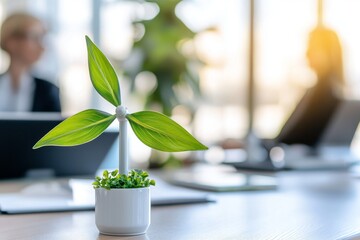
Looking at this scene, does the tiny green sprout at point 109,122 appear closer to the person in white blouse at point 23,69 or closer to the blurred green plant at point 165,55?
the person in white blouse at point 23,69

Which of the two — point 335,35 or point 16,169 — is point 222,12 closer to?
point 335,35

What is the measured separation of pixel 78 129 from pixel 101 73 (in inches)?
3.7

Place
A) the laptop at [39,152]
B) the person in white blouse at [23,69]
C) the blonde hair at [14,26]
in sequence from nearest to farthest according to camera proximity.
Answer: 1. the laptop at [39,152]
2. the person in white blouse at [23,69]
3. the blonde hair at [14,26]

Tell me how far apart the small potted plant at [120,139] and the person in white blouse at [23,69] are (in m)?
2.54

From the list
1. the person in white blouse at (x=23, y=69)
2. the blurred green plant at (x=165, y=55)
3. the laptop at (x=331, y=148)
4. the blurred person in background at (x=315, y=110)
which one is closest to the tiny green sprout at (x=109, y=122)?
the laptop at (x=331, y=148)

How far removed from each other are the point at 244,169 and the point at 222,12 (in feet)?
17.3

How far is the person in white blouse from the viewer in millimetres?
3510

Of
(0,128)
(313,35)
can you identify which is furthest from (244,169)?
(0,128)

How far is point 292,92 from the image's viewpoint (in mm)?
7824

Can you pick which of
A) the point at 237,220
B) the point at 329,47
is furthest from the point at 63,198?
the point at 329,47

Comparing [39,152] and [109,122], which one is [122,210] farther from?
[39,152]

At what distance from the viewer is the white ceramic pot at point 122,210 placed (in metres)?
0.95

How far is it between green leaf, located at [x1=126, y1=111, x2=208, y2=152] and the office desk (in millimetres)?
150

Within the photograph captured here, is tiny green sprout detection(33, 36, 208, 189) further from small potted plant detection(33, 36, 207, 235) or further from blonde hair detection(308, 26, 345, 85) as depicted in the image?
blonde hair detection(308, 26, 345, 85)
